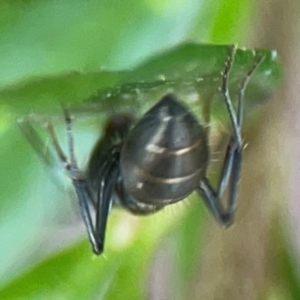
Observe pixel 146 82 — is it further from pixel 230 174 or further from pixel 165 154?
pixel 230 174

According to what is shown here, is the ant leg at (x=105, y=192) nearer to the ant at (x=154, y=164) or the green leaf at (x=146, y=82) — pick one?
the ant at (x=154, y=164)

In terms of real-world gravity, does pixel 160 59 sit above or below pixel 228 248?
above

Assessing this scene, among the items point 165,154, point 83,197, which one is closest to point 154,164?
point 165,154

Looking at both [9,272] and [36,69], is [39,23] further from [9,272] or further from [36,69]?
[9,272]

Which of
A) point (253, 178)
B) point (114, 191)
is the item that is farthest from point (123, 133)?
point (253, 178)

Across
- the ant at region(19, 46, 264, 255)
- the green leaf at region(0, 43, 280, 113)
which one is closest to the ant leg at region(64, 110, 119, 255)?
the ant at region(19, 46, 264, 255)

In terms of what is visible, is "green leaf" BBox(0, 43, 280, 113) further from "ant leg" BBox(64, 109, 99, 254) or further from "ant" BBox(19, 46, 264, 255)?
"ant leg" BBox(64, 109, 99, 254)
